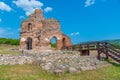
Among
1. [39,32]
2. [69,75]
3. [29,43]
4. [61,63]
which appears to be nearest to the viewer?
[69,75]

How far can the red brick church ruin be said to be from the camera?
133 feet

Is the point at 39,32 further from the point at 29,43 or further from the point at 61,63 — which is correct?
the point at 61,63

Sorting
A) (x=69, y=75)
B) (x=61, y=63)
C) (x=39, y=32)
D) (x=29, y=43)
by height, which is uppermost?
(x=39, y=32)

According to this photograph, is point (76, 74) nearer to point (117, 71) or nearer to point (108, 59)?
point (117, 71)

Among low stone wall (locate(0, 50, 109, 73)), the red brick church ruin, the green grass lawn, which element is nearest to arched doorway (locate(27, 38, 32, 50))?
the red brick church ruin

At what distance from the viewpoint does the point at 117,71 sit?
14.7 meters

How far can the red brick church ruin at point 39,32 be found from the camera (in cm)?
4047

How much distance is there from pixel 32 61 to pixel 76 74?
7.01m

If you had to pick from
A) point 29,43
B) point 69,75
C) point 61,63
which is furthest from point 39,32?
point 69,75

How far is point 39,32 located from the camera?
40906 millimetres

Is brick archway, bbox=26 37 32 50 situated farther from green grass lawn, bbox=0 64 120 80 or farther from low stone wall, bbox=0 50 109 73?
green grass lawn, bbox=0 64 120 80

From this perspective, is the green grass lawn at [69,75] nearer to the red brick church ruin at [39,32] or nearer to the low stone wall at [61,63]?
the low stone wall at [61,63]

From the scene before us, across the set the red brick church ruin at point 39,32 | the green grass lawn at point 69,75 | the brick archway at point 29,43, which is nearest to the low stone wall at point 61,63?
the green grass lawn at point 69,75

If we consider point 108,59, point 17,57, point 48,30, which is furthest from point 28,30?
point 108,59
